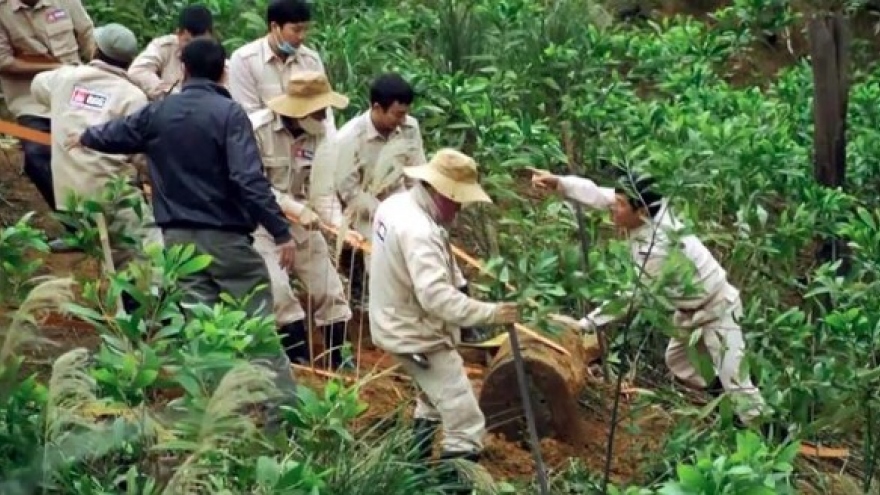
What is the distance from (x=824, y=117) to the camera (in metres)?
11.7

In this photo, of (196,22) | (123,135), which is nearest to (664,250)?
(123,135)

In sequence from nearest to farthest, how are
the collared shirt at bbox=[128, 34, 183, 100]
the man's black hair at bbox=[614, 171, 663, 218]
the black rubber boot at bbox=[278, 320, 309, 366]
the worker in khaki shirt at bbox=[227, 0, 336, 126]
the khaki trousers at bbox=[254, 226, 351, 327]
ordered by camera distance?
the man's black hair at bbox=[614, 171, 663, 218] → the khaki trousers at bbox=[254, 226, 351, 327] → the black rubber boot at bbox=[278, 320, 309, 366] → the collared shirt at bbox=[128, 34, 183, 100] → the worker in khaki shirt at bbox=[227, 0, 336, 126]

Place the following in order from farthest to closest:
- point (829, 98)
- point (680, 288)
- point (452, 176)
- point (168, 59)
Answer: point (829, 98) < point (168, 59) < point (680, 288) < point (452, 176)

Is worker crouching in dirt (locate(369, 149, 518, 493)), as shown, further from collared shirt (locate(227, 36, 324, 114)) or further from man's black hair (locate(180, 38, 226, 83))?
collared shirt (locate(227, 36, 324, 114))

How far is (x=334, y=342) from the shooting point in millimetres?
9164

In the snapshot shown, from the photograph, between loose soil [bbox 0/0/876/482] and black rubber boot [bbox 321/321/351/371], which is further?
black rubber boot [bbox 321/321/351/371]

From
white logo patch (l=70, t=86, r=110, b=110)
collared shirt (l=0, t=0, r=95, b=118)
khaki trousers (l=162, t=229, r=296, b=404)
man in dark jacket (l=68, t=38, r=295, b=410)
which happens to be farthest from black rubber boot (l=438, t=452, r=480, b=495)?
collared shirt (l=0, t=0, r=95, b=118)

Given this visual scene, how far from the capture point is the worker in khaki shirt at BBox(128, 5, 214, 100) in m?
9.10

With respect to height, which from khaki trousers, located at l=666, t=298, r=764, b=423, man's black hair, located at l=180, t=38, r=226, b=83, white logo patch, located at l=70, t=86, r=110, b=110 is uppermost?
man's black hair, located at l=180, t=38, r=226, b=83

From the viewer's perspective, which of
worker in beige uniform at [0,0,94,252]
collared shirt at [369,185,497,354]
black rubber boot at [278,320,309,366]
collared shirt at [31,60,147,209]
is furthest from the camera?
worker in beige uniform at [0,0,94,252]

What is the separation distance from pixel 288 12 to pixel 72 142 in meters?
1.56

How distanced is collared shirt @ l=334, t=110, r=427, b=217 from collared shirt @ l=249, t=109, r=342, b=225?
0.11 m

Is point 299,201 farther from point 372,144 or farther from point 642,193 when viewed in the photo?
point 642,193

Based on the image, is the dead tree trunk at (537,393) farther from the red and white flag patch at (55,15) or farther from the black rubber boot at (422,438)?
the red and white flag patch at (55,15)
